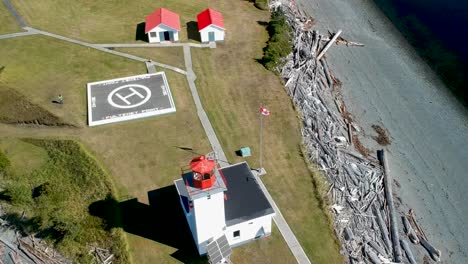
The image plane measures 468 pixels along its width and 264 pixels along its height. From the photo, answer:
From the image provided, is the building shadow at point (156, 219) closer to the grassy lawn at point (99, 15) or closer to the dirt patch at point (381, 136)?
the dirt patch at point (381, 136)

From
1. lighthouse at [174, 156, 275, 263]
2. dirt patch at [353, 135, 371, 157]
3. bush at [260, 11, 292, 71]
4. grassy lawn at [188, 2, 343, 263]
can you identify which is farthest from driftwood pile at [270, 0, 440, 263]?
lighthouse at [174, 156, 275, 263]

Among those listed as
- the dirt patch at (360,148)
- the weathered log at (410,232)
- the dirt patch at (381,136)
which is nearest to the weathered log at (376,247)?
the weathered log at (410,232)

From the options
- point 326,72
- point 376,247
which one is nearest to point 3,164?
point 376,247

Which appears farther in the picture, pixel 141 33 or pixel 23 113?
pixel 141 33

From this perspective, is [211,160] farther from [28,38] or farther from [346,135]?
[28,38]

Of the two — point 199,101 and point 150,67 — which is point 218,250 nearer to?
point 199,101

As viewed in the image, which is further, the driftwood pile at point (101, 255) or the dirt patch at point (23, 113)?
the dirt patch at point (23, 113)
